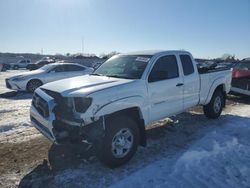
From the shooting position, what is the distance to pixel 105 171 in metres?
4.55

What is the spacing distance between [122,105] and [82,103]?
69 cm

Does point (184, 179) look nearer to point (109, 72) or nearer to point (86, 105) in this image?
point (86, 105)

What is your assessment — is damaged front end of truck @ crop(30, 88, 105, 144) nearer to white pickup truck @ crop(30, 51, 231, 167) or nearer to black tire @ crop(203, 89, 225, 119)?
white pickup truck @ crop(30, 51, 231, 167)

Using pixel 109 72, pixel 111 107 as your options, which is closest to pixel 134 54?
pixel 109 72

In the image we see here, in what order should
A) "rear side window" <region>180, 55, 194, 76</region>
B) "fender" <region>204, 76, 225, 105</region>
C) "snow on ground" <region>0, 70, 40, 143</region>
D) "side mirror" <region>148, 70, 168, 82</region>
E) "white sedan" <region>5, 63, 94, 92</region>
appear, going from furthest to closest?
1. "white sedan" <region>5, 63, 94, 92</region>
2. "fender" <region>204, 76, 225, 105</region>
3. "rear side window" <region>180, 55, 194, 76</region>
4. "snow on ground" <region>0, 70, 40, 143</region>
5. "side mirror" <region>148, 70, 168, 82</region>

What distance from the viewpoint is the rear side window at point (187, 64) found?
642 centimetres

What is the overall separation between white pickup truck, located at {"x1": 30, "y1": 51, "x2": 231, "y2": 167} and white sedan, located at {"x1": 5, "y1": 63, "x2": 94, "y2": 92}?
7613 mm

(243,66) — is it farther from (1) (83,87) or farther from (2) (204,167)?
(1) (83,87)

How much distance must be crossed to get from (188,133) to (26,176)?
3.89 meters

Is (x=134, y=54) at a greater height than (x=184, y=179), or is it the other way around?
(x=134, y=54)

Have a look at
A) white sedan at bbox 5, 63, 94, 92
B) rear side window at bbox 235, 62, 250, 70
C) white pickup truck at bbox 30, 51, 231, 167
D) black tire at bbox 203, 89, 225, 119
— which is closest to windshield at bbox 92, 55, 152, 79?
white pickup truck at bbox 30, 51, 231, 167

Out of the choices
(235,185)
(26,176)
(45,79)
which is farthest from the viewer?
(45,79)

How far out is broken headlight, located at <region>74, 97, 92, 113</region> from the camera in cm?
420

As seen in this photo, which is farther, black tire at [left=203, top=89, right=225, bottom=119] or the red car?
the red car
